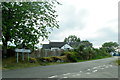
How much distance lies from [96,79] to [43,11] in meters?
11.3

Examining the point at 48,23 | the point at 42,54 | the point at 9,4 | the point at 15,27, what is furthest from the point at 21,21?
the point at 42,54

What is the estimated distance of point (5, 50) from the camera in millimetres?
21938

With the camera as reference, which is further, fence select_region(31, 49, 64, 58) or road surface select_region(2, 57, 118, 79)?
fence select_region(31, 49, 64, 58)

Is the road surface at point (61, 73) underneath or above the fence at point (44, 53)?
underneath

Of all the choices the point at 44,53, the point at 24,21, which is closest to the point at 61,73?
the point at 24,21

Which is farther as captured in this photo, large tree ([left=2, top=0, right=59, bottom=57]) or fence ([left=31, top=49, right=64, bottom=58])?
fence ([left=31, top=49, right=64, bottom=58])

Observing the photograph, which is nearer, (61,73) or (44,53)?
(61,73)

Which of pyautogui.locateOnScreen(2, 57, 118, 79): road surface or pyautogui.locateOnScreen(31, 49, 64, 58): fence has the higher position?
pyautogui.locateOnScreen(31, 49, 64, 58): fence

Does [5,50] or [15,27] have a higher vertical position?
[15,27]

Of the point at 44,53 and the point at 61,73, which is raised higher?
the point at 44,53

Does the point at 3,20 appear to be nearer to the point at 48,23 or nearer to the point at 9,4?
the point at 9,4

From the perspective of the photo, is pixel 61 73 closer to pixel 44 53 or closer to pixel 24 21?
pixel 24 21

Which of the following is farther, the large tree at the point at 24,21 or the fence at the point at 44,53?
the fence at the point at 44,53

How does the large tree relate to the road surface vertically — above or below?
above
